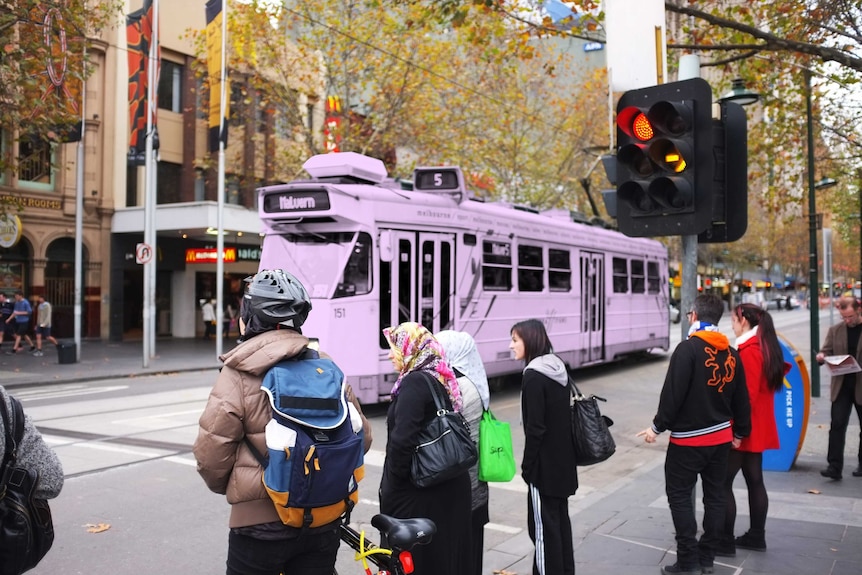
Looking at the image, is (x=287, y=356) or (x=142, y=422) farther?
(x=142, y=422)

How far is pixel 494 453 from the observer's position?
4211 millimetres

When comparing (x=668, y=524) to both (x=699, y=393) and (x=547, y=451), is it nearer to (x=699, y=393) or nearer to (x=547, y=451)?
(x=699, y=393)

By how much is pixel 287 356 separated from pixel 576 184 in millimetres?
29779

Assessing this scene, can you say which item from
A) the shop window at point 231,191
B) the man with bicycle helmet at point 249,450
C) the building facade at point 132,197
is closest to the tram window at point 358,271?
the man with bicycle helmet at point 249,450

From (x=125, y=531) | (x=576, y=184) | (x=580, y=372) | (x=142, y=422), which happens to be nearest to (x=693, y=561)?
(x=125, y=531)

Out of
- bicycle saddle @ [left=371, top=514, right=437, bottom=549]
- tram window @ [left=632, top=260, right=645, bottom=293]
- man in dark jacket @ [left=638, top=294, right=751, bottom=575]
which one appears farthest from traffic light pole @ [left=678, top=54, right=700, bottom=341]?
tram window @ [left=632, top=260, right=645, bottom=293]

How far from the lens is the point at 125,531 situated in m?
5.94

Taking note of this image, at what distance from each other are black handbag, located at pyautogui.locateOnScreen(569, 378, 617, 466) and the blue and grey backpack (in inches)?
79.5

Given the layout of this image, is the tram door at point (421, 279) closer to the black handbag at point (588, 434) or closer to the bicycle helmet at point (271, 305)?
the black handbag at point (588, 434)

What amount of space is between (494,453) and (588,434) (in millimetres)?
713

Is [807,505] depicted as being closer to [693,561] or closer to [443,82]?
[693,561]

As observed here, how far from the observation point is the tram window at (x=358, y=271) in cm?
1076

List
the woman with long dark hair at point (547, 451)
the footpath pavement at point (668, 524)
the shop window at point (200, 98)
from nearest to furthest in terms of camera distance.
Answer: the woman with long dark hair at point (547, 451) < the footpath pavement at point (668, 524) < the shop window at point (200, 98)

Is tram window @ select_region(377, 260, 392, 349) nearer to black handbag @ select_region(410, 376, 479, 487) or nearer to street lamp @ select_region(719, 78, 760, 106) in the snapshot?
street lamp @ select_region(719, 78, 760, 106)
